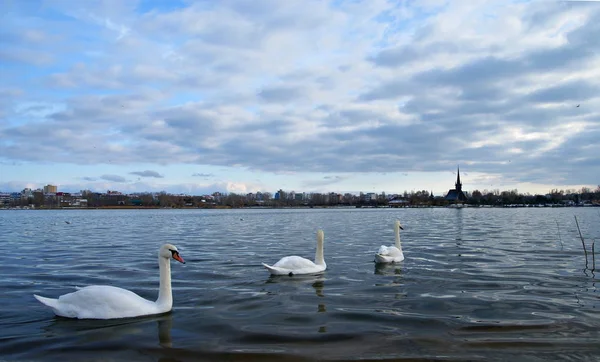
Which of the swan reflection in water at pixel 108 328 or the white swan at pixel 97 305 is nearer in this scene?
the swan reflection in water at pixel 108 328

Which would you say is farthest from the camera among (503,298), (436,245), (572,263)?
(436,245)

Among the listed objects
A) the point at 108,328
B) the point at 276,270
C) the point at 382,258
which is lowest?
the point at 108,328

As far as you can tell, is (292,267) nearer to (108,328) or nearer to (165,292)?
(165,292)

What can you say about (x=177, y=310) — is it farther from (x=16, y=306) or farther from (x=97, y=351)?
(x=16, y=306)

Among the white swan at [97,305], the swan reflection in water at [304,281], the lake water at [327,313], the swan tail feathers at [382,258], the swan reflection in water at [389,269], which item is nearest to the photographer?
the lake water at [327,313]

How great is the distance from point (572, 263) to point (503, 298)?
7109 mm

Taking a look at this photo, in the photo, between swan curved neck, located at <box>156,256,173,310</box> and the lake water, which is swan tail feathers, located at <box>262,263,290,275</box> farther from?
swan curved neck, located at <box>156,256,173,310</box>

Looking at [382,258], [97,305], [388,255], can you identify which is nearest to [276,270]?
[382,258]

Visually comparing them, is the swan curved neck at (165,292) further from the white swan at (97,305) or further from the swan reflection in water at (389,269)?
the swan reflection in water at (389,269)

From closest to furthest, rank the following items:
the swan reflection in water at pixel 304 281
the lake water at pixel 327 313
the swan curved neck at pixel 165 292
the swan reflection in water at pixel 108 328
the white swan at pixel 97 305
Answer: the lake water at pixel 327 313, the swan reflection in water at pixel 108 328, the white swan at pixel 97 305, the swan curved neck at pixel 165 292, the swan reflection in water at pixel 304 281

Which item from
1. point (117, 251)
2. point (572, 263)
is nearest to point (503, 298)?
point (572, 263)

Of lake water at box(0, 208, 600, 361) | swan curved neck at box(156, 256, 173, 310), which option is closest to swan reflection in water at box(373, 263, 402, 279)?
lake water at box(0, 208, 600, 361)

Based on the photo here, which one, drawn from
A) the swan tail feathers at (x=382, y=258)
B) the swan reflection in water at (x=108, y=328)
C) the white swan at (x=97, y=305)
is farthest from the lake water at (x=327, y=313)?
the swan tail feathers at (x=382, y=258)

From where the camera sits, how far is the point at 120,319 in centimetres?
841
